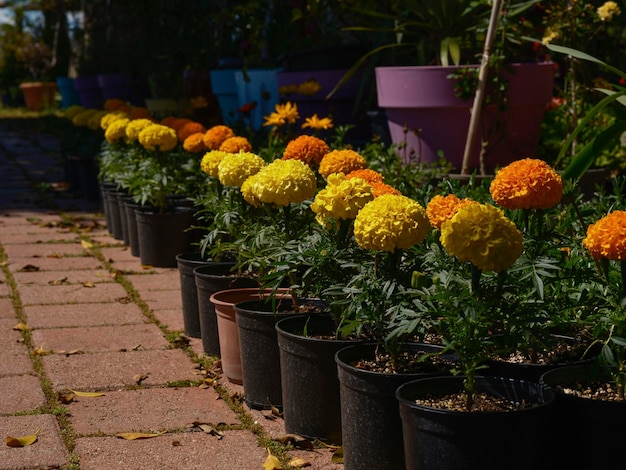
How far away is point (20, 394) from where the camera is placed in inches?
138

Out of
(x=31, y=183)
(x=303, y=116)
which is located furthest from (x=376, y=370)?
(x=31, y=183)

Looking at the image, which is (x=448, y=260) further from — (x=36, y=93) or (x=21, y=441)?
(x=36, y=93)

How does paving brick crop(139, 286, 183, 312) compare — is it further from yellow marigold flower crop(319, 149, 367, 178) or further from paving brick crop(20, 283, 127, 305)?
yellow marigold flower crop(319, 149, 367, 178)

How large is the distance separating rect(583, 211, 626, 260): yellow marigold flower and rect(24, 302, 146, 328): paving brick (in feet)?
8.53

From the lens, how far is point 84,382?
3.65 meters

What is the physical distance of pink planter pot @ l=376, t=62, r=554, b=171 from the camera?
550cm

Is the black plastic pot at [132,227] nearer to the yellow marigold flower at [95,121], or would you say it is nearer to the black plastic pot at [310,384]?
the yellow marigold flower at [95,121]

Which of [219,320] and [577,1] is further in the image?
[577,1]

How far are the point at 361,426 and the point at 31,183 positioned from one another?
7.22 metres

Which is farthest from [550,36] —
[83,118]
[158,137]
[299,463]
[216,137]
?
[83,118]

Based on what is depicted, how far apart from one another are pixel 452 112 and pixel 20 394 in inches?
119

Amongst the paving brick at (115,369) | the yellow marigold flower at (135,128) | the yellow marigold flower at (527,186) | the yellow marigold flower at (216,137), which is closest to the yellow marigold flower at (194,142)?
the yellow marigold flower at (216,137)

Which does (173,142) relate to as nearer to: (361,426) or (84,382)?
(84,382)

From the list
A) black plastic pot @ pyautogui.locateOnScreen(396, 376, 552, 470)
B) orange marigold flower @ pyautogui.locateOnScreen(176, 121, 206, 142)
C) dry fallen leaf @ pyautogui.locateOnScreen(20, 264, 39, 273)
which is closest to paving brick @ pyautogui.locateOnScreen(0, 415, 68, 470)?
black plastic pot @ pyautogui.locateOnScreen(396, 376, 552, 470)
